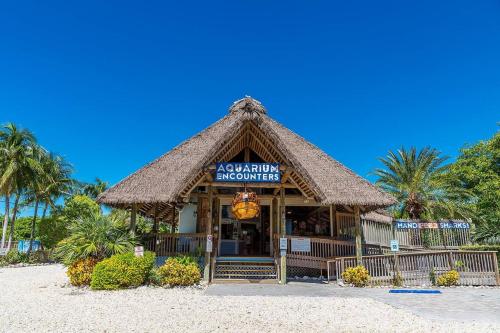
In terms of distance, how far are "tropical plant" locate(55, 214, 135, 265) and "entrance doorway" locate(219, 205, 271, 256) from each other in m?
4.93

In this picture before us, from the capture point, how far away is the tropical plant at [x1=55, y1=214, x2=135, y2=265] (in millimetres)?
12370

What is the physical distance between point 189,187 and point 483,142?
30648 mm

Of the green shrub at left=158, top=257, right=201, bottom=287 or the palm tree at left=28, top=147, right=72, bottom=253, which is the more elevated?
the palm tree at left=28, top=147, right=72, bottom=253

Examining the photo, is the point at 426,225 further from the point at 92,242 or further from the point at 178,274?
the point at 92,242

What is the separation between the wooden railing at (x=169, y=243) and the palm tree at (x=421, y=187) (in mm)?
12924

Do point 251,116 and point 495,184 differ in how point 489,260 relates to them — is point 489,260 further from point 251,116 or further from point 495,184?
point 495,184

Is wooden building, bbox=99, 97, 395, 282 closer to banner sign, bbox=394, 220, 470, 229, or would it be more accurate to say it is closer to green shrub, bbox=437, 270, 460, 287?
banner sign, bbox=394, 220, 470, 229

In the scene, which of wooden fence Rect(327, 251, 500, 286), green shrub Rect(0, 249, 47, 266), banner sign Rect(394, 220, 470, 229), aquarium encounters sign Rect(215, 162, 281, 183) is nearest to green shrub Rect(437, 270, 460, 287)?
wooden fence Rect(327, 251, 500, 286)

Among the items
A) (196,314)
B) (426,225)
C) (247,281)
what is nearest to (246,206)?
(247,281)

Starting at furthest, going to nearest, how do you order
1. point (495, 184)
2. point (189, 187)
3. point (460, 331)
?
point (495, 184), point (189, 187), point (460, 331)

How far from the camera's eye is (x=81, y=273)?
12.2 meters

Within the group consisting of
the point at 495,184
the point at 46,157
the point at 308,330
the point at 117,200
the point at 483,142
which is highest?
the point at 483,142

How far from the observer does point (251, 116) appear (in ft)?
40.4

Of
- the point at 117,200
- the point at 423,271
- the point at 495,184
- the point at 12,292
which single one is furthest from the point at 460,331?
the point at 495,184
